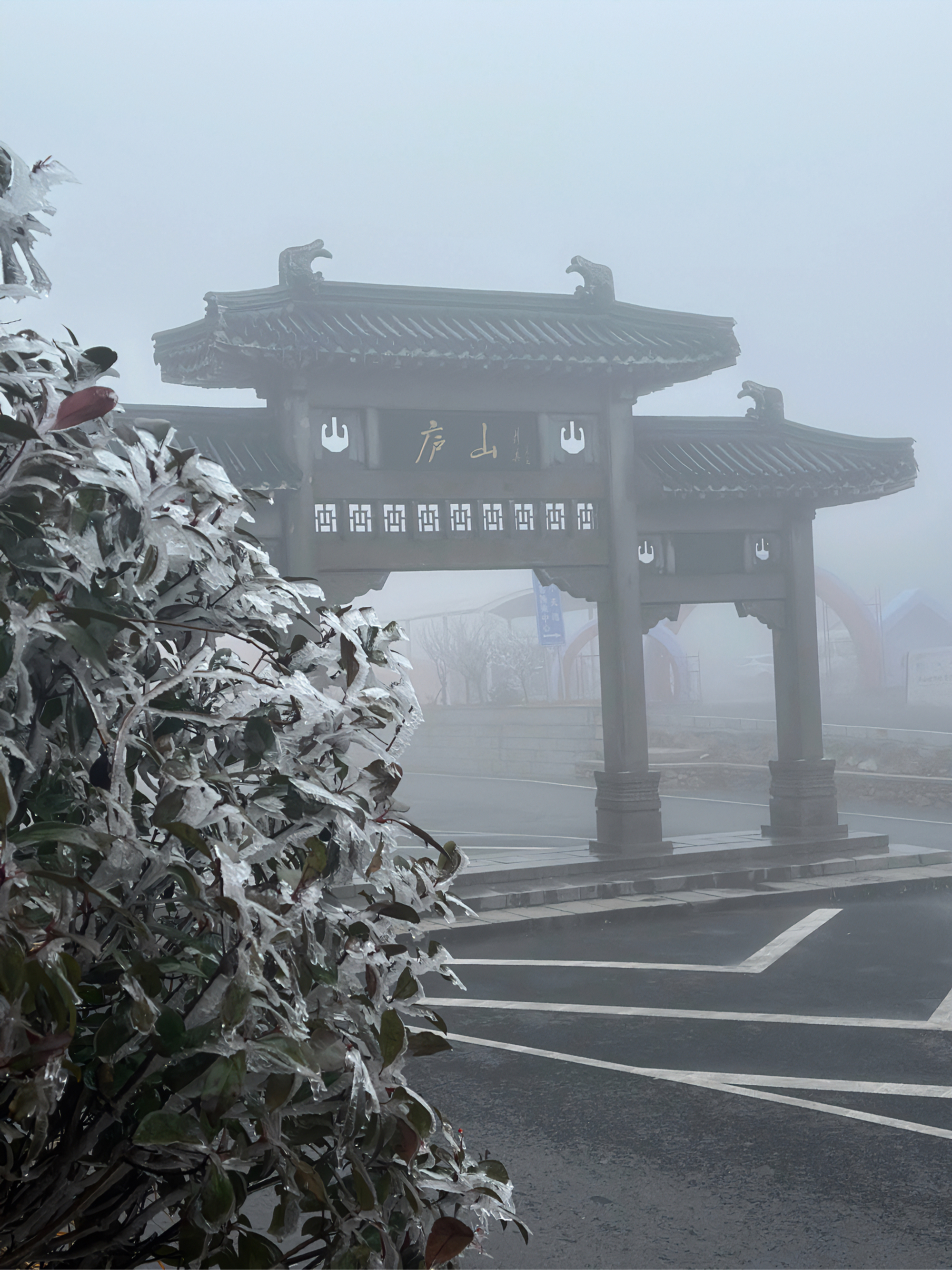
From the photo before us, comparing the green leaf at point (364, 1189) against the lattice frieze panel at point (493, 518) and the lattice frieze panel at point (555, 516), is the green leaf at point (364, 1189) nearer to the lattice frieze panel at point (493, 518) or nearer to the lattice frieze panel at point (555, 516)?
the lattice frieze panel at point (493, 518)

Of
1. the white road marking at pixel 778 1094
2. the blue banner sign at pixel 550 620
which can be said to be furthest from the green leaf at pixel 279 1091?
the blue banner sign at pixel 550 620

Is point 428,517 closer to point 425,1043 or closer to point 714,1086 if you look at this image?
point 714,1086

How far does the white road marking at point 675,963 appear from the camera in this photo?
7953mm

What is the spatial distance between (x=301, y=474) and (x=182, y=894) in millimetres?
9007

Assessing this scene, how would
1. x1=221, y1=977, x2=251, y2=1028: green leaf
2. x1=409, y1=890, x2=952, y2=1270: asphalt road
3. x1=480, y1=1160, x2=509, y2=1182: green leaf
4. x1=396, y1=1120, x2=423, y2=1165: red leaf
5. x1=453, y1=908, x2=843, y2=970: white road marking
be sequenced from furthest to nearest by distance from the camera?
x1=453, y1=908, x2=843, y2=970: white road marking, x1=409, y1=890, x2=952, y2=1270: asphalt road, x1=480, y1=1160, x2=509, y2=1182: green leaf, x1=396, y1=1120, x2=423, y2=1165: red leaf, x1=221, y1=977, x2=251, y2=1028: green leaf

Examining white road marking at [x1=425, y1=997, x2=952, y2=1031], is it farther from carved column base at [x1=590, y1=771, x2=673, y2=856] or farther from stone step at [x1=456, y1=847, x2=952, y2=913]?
carved column base at [x1=590, y1=771, x2=673, y2=856]

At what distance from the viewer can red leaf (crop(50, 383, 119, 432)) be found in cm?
120

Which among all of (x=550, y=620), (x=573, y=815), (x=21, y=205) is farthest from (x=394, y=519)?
(x=550, y=620)

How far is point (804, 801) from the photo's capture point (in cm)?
1213

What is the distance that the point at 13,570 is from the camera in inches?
47.3

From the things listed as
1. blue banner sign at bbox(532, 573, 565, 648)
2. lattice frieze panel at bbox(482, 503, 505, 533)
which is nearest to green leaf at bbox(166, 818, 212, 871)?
lattice frieze panel at bbox(482, 503, 505, 533)

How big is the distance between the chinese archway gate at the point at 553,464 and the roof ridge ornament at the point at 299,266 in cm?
2

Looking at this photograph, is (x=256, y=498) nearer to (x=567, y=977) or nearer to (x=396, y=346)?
(x=567, y=977)

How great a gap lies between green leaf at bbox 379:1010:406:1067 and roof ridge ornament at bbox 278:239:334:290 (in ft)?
33.1
